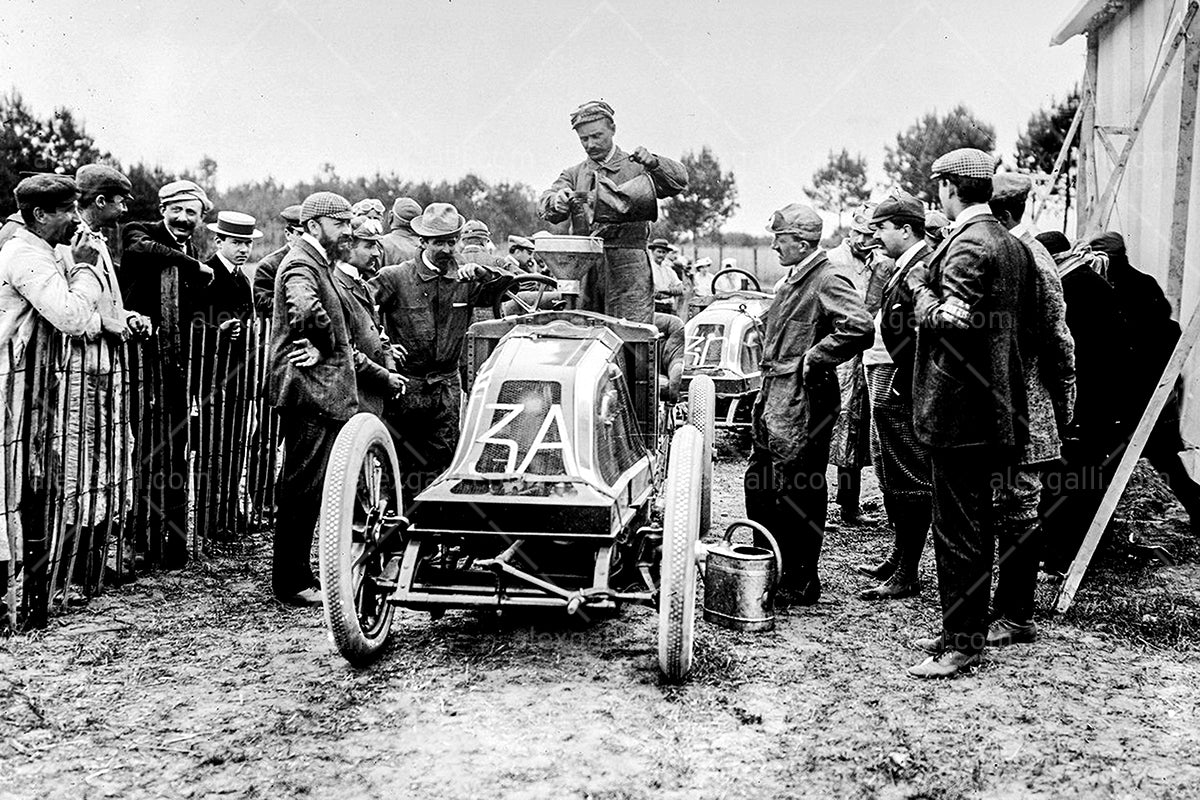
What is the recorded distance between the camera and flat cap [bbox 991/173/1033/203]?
4898mm

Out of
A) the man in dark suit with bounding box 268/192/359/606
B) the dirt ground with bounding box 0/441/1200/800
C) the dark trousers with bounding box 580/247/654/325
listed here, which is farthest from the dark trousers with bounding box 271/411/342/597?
the dark trousers with bounding box 580/247/654/325

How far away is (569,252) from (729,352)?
3.81 metres

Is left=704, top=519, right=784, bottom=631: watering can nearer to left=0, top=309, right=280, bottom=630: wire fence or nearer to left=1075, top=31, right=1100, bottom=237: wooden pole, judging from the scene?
left=0, top=309, right=280, bottom=630: wire fence

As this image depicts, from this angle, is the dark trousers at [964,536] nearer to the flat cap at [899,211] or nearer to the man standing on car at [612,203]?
the flat cap at [899,211]

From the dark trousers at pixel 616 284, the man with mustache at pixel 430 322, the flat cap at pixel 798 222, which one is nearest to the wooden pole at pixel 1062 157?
the dark trousers at pixel 616 284

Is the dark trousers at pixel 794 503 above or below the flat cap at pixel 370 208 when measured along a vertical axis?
below

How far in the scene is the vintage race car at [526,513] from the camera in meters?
4.30

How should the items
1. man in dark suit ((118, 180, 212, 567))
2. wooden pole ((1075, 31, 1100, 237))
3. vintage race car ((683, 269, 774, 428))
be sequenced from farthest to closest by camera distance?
vintage race car ((683, 269, 774, 428)) → wooden pole ((1075, 31, 1100, 237)) → man in dark suit ((118, 180, 212, 567))

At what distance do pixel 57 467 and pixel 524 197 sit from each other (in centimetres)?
4462

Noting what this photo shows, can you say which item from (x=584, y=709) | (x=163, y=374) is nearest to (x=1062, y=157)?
(x=584, y=709)

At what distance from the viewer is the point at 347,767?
3.64m

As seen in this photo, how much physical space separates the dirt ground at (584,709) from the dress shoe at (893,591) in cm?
16

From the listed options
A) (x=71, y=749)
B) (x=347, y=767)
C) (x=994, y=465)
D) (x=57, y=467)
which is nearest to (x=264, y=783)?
(x=347, y=767)

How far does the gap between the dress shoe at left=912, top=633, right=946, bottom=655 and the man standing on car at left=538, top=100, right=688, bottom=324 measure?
3661mm
